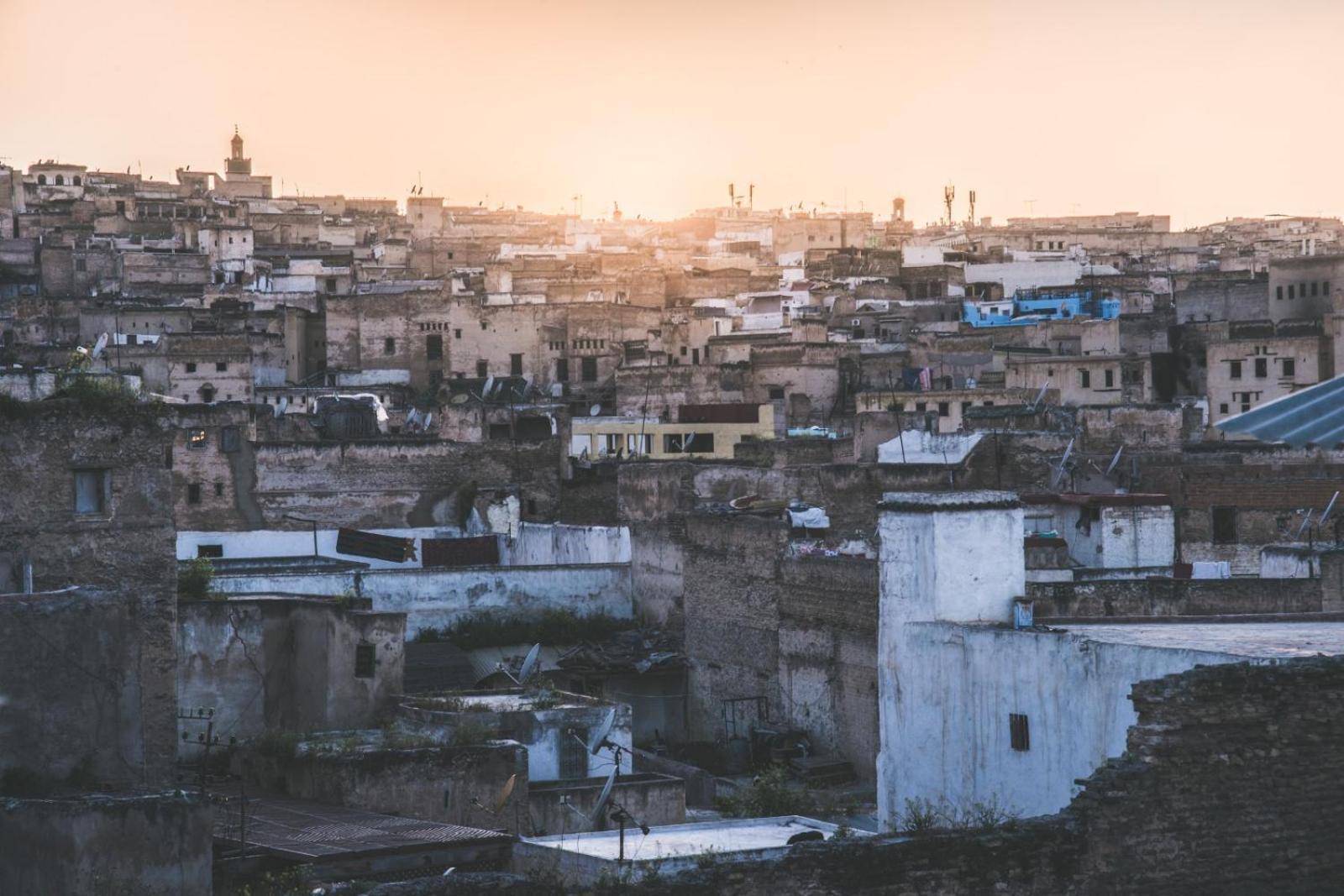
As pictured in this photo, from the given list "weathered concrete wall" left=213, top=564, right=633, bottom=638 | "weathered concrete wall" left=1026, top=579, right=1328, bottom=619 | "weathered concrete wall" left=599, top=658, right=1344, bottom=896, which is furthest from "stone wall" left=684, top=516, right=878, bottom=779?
"weathered concrete wall" left=599, top=658, right=1344, bottom=896

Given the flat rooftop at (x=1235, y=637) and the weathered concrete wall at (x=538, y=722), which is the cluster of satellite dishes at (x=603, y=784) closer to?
the weathered concrete wall at (x=538, y=722)

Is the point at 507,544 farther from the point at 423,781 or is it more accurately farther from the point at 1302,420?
the point at 1302,420

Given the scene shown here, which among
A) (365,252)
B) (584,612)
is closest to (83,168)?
(365,252)

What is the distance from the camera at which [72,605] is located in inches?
611

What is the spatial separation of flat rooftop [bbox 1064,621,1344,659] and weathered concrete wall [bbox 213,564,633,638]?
1372 cm

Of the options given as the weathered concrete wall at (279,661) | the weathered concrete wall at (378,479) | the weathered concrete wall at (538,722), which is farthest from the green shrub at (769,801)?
the weathered concrete wall at (378,479)

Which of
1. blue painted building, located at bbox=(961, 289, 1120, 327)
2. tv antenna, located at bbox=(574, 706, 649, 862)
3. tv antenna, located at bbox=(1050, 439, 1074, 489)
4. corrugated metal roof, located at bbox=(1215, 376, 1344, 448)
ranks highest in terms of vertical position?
blue painted building, located at bbox=(961, 289, 1120, 327)

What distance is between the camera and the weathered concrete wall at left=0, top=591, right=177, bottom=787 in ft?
49.7

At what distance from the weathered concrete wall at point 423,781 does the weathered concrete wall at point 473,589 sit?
35.7 feet

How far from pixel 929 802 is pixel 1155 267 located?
61731mm

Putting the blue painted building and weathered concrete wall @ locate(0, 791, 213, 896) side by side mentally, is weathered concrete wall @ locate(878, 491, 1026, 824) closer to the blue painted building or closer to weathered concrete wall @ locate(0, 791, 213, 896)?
weathered concrete wall @ locate(0, 791, 213, 896)

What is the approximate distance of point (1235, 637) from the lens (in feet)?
52.2

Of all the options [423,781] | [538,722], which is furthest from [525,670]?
[423,781]

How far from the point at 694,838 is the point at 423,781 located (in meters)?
2.61
